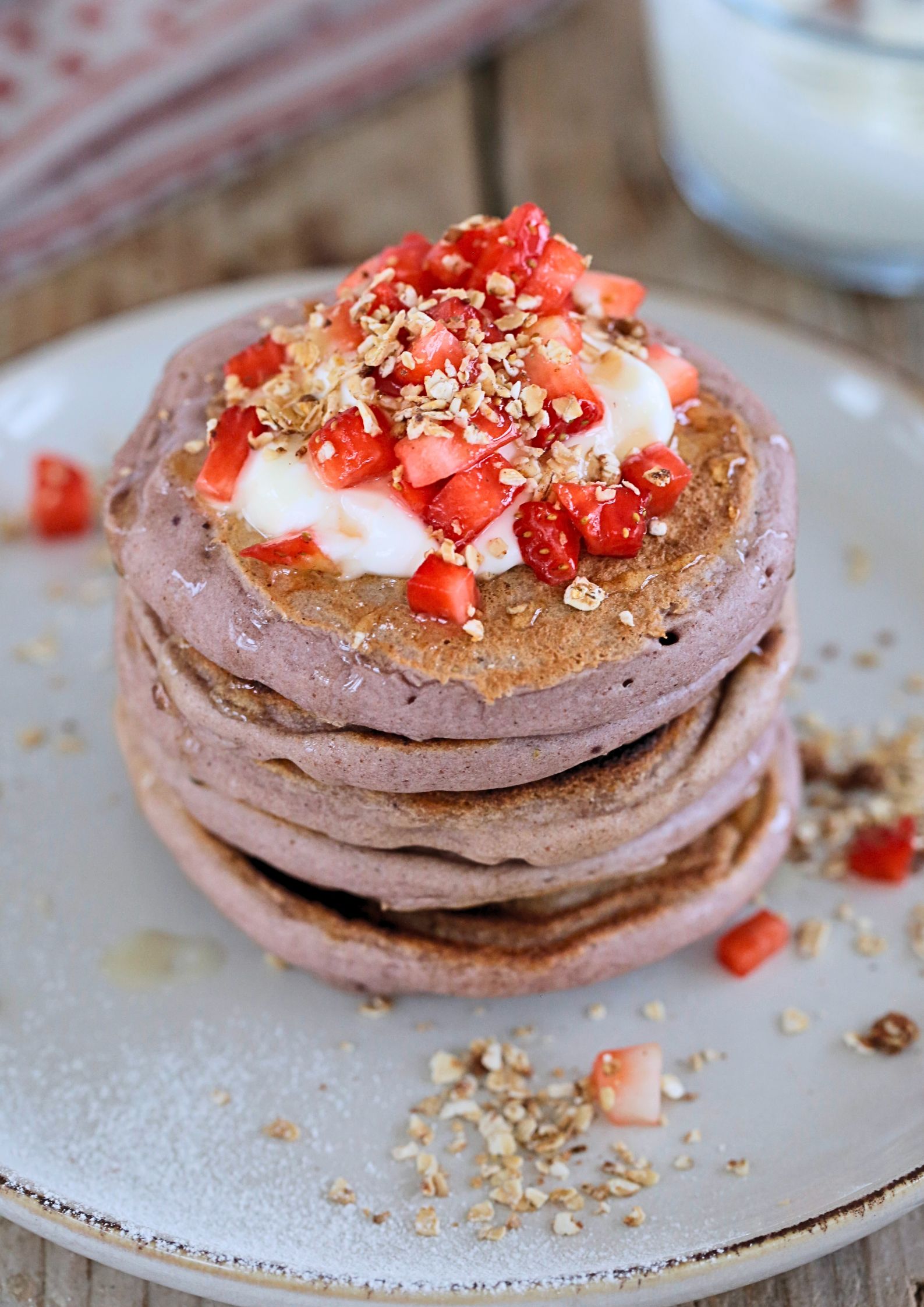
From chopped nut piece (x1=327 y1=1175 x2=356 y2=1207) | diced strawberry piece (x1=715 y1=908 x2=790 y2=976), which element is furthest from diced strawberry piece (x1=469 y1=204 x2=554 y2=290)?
chopped nut piece (x1=327 y1=1175 x2=356 y2=1207)

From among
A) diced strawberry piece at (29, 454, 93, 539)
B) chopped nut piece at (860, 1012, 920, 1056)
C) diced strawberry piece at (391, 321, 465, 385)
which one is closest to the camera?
diced strawberry piece at (391, 321, 465, 385)

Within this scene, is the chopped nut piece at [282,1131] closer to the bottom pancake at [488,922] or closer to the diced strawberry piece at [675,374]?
the bottom pancake at [488,922]

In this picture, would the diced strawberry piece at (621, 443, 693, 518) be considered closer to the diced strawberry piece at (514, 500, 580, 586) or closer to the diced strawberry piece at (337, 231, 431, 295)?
the diced strawberry piece at (514, 500, 580, 586)

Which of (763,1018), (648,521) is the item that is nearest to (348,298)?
(648,521)

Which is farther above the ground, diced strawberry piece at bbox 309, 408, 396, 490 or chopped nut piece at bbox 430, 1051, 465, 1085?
diced strawberry piece at bbox 309, 408, 396, 490

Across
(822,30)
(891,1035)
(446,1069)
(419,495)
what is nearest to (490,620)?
(419,495)

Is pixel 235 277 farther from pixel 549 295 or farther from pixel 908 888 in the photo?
pixel 908 888

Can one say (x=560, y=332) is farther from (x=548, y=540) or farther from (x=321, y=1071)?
(x=321, y=1071)
